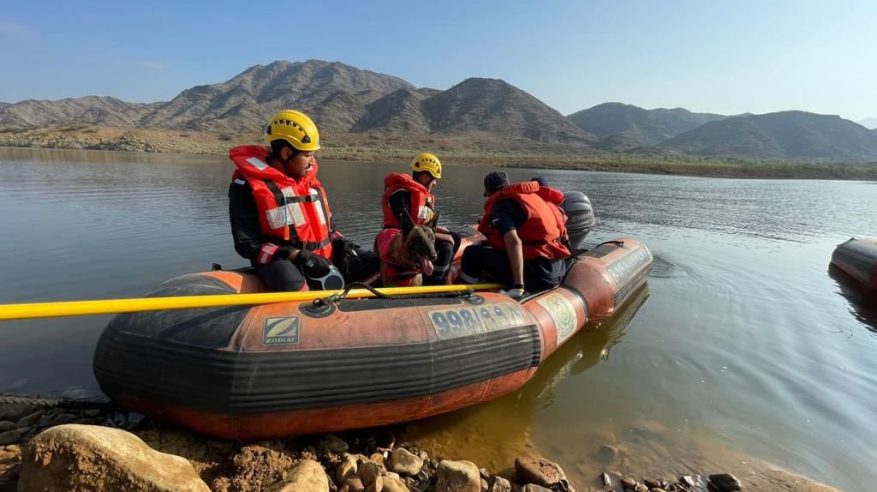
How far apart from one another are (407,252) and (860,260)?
31.0 ft

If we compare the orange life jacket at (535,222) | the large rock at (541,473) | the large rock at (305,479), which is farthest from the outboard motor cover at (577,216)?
the large rock at (305,479)

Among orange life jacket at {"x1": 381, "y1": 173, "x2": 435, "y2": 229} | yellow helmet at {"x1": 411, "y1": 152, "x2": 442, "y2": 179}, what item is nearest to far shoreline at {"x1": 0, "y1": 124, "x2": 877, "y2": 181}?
yellow helmet at {"x1": 411, "y1": 152, "x2": 442, "y2": 179}

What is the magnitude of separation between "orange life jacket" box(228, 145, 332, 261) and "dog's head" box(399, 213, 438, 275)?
0.83m

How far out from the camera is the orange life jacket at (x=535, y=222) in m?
5.08

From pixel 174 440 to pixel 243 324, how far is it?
Result: 36.1 inches

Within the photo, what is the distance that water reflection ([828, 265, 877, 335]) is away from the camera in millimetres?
7072

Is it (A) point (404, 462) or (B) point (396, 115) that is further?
(B) point (396, 115)

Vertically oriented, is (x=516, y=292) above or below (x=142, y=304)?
below

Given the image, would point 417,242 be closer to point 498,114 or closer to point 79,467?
point 79,467

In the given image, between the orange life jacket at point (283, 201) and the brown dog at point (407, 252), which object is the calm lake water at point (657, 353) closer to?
the brown dog at point (407, 252)

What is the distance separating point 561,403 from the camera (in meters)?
4.44

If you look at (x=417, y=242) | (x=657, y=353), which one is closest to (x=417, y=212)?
(x=417, y=242)

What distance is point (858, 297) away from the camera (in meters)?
8.10

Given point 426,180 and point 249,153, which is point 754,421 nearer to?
point 426,180
